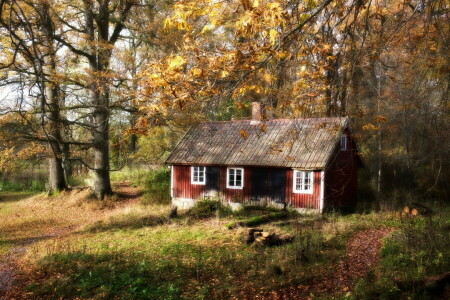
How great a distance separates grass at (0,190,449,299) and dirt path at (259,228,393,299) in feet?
0.82

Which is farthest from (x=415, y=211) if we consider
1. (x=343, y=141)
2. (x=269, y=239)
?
A: (x=269, y=239)

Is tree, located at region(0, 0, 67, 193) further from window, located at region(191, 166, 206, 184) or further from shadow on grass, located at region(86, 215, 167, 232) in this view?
window, located at region(191, 166, 206, 184)

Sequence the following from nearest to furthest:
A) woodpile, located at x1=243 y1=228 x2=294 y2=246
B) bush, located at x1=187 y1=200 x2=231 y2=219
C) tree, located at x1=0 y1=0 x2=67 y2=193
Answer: tree, located at x1=0 y1=0 x2=67 y2=193 < woodpile, located at x1=243 y1=228 x2=294 y2=246 < bush, located at x1=187 y1=200 x2=231 y2=219

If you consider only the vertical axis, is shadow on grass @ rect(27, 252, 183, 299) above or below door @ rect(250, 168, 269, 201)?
below

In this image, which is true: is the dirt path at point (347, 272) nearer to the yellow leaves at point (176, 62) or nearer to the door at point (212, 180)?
the yellow leaves at point (176, 62)

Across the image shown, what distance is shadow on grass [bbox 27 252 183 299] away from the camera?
755 centimetres

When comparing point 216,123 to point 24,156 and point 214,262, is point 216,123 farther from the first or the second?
point 214,262

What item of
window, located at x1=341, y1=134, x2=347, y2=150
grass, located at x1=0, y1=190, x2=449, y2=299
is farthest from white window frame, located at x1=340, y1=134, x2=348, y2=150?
grass, located at x1=0, y1=190, x2=449, y2=299

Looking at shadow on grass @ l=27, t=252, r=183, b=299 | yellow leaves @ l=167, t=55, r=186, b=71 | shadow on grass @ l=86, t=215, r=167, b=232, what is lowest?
shadow on grass @ l=86, t=215, r=167, b=232

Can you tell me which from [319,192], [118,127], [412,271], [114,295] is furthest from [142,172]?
[412,271]

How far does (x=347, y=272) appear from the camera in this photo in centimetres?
816

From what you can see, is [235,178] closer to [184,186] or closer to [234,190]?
[234,190]

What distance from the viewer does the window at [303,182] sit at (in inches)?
683

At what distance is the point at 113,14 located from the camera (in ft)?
64.7
